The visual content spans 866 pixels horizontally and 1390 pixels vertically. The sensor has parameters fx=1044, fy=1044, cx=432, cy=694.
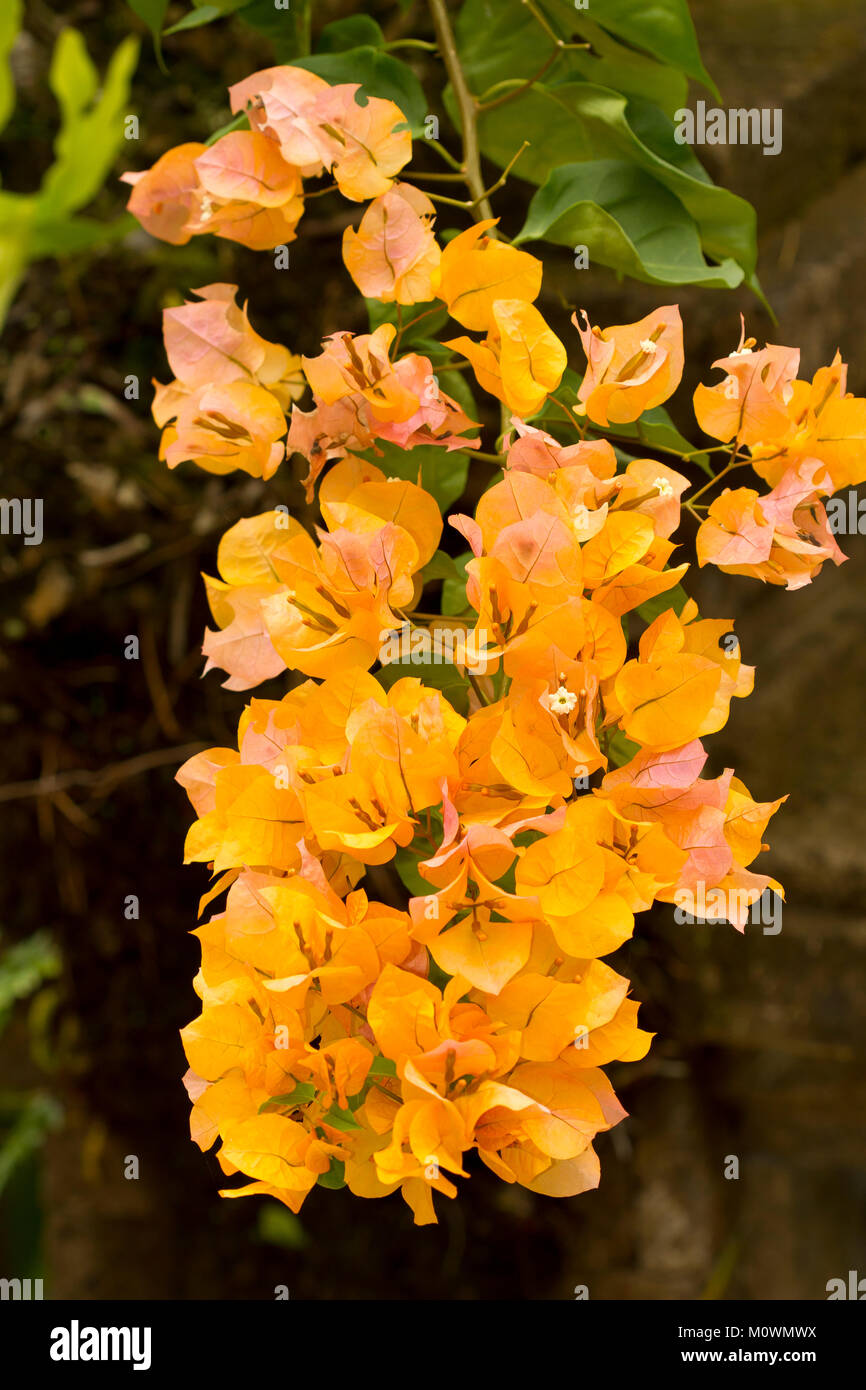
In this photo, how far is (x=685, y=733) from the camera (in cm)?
30

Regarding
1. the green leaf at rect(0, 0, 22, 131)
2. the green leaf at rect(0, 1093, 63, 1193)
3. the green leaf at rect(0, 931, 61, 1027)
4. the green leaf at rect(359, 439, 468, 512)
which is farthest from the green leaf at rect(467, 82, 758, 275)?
the green leaf at rect(0, 1093, 63, 1193)

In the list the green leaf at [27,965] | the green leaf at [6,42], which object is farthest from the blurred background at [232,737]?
the green leaf at [6,42]

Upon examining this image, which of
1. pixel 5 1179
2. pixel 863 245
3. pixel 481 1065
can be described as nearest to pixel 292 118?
pixel 481 1065

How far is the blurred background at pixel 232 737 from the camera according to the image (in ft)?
2.57

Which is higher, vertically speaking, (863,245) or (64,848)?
(863,245)

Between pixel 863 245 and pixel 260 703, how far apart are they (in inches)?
26.6

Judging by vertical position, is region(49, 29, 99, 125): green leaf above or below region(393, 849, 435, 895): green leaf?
above

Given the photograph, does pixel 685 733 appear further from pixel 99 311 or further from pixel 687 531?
pixel 99 311

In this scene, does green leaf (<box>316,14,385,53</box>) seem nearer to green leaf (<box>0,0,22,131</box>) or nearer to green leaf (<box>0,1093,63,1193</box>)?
green leaf (<box>0,0,22,131</box>)

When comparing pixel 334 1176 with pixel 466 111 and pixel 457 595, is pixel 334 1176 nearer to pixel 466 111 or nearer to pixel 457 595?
pixel 457 595

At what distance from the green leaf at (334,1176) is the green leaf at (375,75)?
374 millimetres

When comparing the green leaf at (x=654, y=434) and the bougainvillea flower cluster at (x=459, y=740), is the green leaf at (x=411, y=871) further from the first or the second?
the green leaf at (x=654, y=434)

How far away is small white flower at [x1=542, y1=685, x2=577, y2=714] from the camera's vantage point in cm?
28

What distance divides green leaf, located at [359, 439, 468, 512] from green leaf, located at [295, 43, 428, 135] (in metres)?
0.13
